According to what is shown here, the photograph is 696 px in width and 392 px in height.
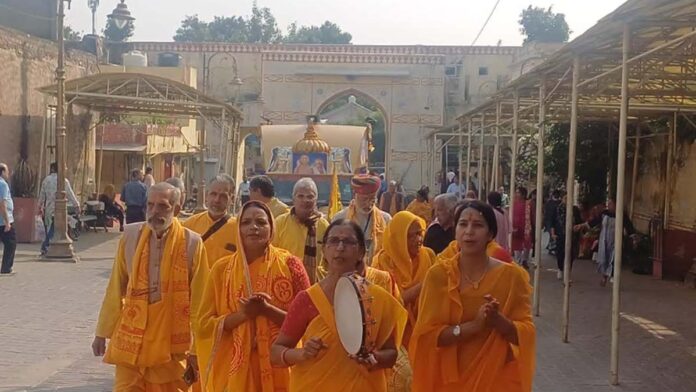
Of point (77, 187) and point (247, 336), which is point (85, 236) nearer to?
point (77, 187)

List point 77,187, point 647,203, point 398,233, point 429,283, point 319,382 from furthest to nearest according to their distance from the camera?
1. point 77,187
2. point 647,203
3. point 398,233
4. point 429,283
5. point 319,382

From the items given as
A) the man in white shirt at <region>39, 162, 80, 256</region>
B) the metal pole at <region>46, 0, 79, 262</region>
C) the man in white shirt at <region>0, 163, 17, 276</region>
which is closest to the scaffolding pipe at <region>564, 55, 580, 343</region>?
the man in white shirt at <region>0, 163, 17, 276</region>

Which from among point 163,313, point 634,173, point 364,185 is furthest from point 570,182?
point 634,173

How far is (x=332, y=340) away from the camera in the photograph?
14.0 feet

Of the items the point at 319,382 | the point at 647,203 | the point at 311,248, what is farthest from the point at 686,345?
the point at 647,203

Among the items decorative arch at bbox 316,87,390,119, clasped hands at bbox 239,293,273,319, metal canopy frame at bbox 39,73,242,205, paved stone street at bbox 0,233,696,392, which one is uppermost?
decorative arch at bbox 316,87,390,119

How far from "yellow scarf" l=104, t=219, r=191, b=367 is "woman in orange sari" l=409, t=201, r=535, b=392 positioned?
1.66 metres

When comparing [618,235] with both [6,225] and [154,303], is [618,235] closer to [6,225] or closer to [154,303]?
[154,303]

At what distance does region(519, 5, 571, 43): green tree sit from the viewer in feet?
260

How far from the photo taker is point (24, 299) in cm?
1261

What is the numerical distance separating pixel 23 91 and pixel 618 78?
13.8m

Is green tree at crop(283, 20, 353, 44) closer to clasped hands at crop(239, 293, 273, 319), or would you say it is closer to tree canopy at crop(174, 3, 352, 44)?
tree canopy at crop(174, 3, 352, 44)

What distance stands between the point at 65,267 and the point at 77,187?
940 centimetres

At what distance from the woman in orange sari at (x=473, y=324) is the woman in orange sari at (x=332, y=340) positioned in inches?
16.0
